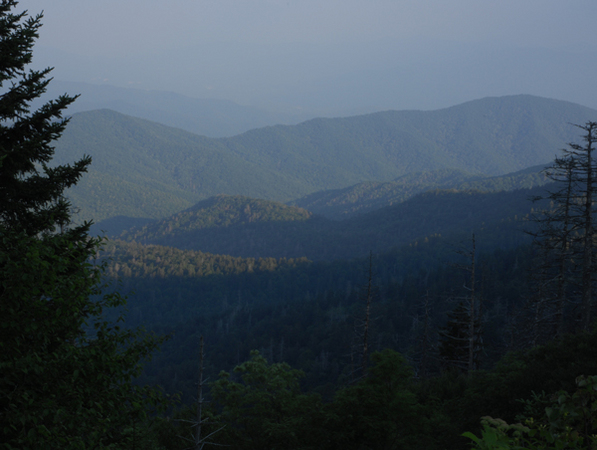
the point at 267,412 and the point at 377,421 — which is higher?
the point at 377,421

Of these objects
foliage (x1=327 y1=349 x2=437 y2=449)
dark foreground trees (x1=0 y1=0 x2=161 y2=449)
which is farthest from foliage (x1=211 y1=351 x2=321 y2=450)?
dark foreground trees (x1=0 y1=0 x2=161 y2=449)

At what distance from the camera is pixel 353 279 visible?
199000 millimetres

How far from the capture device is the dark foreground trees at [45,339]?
6941 millimetres

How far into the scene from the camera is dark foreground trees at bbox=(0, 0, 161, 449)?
6941mm

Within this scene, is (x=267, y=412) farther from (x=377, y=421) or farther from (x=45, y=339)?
(x=45, y=339)

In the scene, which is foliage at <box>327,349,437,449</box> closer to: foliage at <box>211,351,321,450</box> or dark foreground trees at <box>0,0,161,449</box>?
foliage at <box>211,351,321,450</box>

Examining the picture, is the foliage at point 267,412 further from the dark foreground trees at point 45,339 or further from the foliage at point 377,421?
the dark foreground trees at point 45,339

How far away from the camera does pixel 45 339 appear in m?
7.32

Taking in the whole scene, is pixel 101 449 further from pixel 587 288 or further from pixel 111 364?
pixel 587 288

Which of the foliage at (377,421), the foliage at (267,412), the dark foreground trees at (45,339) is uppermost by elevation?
the dark foreground trees at (45,339)

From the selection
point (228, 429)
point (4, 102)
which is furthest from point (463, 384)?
point (4, 102)

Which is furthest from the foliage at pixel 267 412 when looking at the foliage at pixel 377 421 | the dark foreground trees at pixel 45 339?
the dark foreground trees at pixel 45 339

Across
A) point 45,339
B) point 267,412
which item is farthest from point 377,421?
point 45,339

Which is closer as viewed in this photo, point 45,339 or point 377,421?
point 45,339
